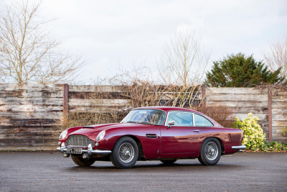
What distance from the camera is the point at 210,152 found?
373 inches

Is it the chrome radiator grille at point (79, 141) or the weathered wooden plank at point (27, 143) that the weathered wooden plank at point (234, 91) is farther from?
the chrome radiator grille at point (79, 141)

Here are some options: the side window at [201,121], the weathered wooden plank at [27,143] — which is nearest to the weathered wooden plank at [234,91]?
the side window at [201,121]

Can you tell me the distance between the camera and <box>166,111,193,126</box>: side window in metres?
9.16

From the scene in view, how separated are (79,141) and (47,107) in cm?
647

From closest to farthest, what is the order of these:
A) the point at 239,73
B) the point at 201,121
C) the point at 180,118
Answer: the point at 180,118 < the point at 201,121 < the point at 239,73

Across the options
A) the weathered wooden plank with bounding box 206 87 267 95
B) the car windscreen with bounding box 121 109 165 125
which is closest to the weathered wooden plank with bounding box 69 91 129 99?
the weathered wooden plank with bounding box 206 87 267 95

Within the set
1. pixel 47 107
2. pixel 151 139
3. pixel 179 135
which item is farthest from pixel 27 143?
pixel 179 135

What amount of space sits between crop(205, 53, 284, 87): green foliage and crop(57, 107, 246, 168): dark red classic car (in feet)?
81.7

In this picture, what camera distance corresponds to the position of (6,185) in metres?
5.79

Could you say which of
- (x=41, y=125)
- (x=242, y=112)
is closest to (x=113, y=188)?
(x=41, y=125)

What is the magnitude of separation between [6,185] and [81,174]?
165 centimetres

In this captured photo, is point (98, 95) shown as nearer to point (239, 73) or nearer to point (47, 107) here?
point (47, 107)

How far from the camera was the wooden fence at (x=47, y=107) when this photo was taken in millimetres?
14062

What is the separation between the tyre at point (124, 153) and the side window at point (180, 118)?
1.27m
